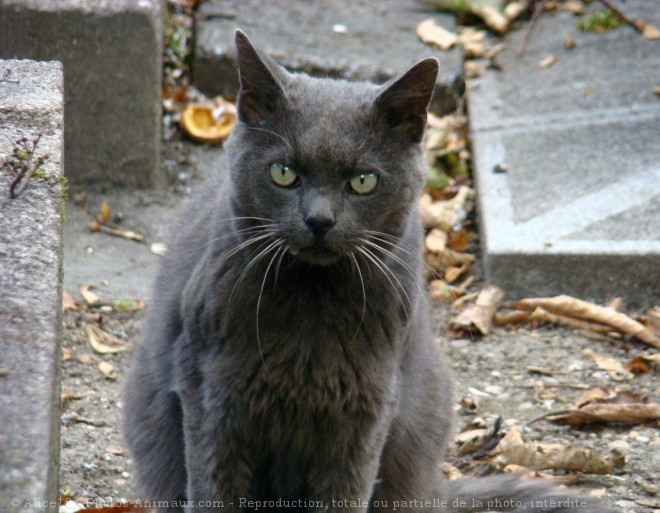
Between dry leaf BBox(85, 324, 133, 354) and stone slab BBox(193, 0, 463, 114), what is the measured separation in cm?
206

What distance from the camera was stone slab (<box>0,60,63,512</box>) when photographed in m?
1.60

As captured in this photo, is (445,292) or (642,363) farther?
(445,292)

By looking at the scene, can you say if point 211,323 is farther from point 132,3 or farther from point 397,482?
point 132,3

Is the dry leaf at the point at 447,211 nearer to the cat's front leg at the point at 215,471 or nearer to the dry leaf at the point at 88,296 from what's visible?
the dry leaf at the point at 88,296

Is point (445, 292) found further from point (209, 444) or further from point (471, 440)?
point (209, 444)

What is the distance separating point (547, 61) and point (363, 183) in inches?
139

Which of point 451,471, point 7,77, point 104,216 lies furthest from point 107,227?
point 451,471

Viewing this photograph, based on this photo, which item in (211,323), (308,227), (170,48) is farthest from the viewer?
(170,48)

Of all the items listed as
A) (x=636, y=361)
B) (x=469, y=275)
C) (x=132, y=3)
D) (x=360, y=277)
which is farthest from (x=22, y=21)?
(x=636, y=361)

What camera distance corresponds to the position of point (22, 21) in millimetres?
4285

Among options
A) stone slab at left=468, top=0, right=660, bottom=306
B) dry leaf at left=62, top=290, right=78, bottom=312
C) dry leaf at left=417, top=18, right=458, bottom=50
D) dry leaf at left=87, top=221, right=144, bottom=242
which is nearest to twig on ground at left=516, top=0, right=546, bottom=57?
stone slab at left=468, top=0, right=660, bottom=306

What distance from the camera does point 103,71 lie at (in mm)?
4453

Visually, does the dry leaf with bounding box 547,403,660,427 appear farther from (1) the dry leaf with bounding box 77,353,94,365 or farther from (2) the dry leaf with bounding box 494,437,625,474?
(1) the dry leaf with bounding box 77,353,94,365

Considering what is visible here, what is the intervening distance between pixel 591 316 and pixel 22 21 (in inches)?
106
